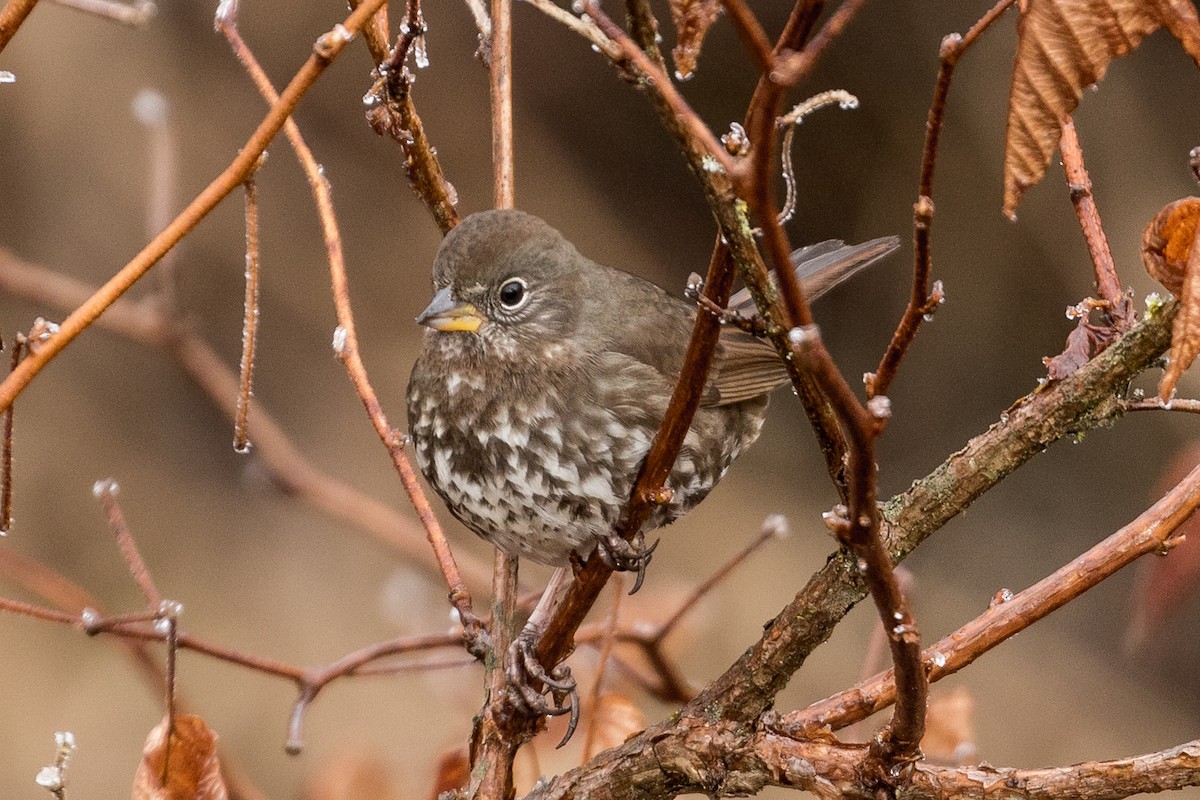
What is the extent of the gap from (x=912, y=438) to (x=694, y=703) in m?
3.97

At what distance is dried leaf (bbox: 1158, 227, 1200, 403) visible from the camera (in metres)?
1.24

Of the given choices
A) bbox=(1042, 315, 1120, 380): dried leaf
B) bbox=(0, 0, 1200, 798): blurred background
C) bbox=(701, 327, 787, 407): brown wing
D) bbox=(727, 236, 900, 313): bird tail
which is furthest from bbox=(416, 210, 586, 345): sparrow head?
bbox=(0, 0, 1200, 798): blurred background

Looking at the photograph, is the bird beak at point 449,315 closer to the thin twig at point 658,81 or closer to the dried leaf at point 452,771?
the dried leaf at point 452,771

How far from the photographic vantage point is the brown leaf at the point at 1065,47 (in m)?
1.22

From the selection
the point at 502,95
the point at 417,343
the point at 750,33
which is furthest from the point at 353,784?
the point at 417,343

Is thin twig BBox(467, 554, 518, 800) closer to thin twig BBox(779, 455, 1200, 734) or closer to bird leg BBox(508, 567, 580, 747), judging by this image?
bird leg BBox(508, 567, 580, 747)

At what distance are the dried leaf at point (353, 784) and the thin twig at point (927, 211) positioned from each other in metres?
2.09

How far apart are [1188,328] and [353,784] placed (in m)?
2.44

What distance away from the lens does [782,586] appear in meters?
5.70

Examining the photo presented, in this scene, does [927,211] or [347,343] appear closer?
[927,211]

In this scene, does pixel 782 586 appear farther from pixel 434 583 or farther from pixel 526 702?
pixel 526 702

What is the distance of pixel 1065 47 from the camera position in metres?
1.23

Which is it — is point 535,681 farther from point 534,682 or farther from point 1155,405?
point 1155,405

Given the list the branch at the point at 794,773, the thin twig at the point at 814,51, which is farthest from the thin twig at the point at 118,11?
the branch at the point at 794,773
